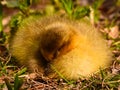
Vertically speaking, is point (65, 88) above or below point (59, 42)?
below

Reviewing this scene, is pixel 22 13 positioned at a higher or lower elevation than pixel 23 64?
higher

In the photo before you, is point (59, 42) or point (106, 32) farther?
point (106, 32)

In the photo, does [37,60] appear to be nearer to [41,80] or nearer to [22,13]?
[41,80]

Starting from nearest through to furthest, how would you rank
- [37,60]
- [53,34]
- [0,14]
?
[53,34] → [37,60] → [0,14]

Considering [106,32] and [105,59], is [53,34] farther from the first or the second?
[106,32]

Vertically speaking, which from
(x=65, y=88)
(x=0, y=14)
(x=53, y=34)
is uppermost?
(x=0, y=14)

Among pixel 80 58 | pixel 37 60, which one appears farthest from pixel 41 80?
pixel 80 58

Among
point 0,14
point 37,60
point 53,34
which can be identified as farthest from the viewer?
point 0,14

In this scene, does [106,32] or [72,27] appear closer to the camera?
[72,27]

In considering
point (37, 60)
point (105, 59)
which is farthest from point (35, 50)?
point (105, 59)
